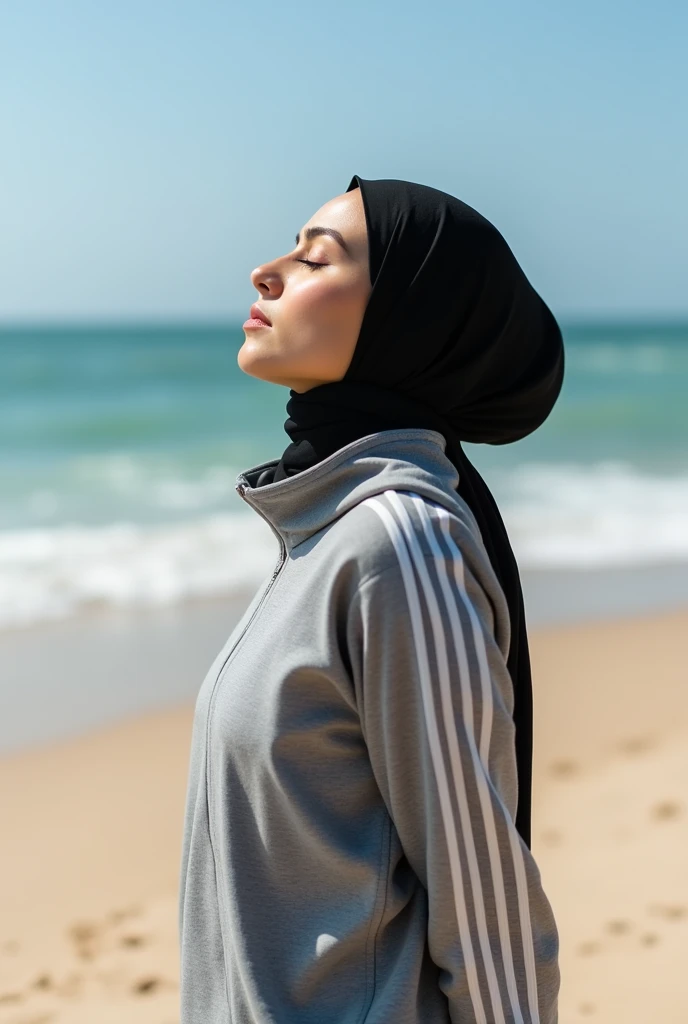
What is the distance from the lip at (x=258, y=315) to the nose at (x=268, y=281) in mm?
30

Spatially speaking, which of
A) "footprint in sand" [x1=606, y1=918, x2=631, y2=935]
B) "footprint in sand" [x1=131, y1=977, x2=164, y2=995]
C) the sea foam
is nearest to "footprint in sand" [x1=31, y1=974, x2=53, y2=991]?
"footprint in sand" [x1=131, y1=977, x2=164, y2=995]

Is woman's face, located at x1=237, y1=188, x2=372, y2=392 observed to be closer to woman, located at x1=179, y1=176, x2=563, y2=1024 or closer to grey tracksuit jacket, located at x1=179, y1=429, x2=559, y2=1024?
woman, located at x1=179, y1=176, x2=563, y2=1024

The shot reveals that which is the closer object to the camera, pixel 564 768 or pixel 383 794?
pixel 383 794

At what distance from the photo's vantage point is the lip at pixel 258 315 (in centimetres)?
167

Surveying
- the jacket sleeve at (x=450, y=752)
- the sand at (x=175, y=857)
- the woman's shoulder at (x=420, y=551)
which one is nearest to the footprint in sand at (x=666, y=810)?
the sand at (x=175, y=857)

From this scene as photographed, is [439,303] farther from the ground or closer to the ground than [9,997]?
farther from the ground

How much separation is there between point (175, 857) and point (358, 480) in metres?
3.11

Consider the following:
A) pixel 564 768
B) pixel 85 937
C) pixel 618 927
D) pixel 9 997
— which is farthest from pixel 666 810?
pixel 9 997

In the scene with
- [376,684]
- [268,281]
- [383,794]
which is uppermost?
[268,281]

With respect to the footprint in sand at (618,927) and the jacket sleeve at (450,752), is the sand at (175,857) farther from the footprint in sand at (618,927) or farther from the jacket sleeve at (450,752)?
the jacket sleeve at (450,752)

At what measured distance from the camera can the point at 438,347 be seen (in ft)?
5.29

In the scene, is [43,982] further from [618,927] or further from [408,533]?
[408,533]

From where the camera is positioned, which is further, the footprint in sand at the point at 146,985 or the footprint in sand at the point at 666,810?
the footprint in sand at the point at 666,810

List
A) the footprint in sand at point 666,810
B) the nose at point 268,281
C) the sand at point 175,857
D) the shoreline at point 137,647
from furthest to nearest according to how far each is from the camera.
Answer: the shoreline at point 137,647
the footprint in sand at point 666,810
the sand at point 175,857
the nose at point 268,281
